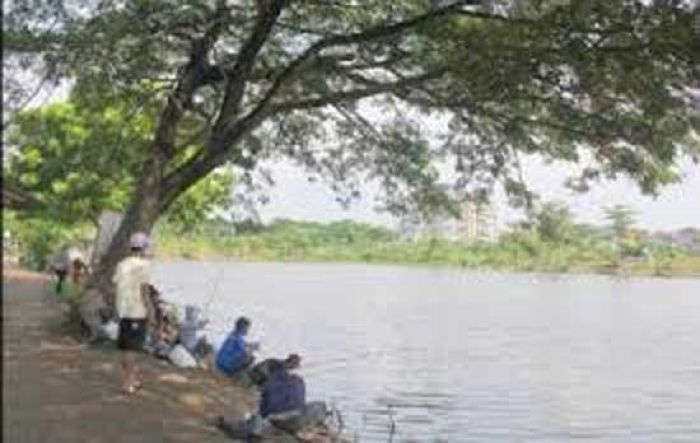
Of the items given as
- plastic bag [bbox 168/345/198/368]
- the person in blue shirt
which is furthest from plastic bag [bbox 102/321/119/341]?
the person in blue shirt

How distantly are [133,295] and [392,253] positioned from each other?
15431cm

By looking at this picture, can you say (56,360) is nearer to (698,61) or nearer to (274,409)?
(274,409)

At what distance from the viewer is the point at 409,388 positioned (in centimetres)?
3158

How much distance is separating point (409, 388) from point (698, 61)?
64.5ft

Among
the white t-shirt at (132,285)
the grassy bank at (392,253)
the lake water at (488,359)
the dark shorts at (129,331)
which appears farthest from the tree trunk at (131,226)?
the grassy bank at (392,253)

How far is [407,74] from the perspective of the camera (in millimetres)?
20719

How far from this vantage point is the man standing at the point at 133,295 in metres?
14.8

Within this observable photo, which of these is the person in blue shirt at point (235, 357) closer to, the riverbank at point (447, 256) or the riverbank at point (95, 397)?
the riverbank at point (95, 397)

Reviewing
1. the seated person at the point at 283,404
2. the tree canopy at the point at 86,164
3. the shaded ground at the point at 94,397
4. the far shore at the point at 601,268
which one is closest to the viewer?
the shaded ground at the point at 94,397

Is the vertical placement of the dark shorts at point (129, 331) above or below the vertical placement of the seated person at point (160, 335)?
above

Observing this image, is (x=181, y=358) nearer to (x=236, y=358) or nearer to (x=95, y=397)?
(x=236, y=358)

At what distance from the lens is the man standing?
14812mm

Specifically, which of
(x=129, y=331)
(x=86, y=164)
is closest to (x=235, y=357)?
(x=129, y=331)

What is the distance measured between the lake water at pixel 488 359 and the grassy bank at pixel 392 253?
53954 millimetres
